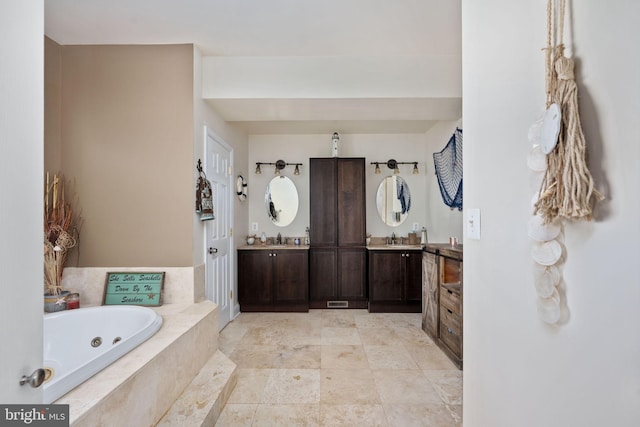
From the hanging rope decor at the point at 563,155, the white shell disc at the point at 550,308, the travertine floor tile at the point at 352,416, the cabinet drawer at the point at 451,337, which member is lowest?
the travertine floor tile at the point at 352,416

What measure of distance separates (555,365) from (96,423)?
149 cm

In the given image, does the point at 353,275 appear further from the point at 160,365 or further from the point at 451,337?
the point at 160,365

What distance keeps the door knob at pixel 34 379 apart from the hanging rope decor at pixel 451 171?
3.20 m

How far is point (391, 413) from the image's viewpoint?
72.7 inches

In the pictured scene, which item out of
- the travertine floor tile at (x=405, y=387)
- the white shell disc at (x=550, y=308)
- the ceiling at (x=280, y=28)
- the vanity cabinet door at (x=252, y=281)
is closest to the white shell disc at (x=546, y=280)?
the white shell disc at (x=550, y=308)

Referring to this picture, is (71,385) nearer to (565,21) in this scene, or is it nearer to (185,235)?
(185,235)

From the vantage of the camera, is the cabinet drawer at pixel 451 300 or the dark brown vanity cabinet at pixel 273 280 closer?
the cabinet drawer at pixel 451 300

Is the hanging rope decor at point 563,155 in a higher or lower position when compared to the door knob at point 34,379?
higher

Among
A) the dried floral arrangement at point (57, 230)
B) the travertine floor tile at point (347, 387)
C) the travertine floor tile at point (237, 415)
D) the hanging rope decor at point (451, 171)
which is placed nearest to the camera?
the travertine floor tile at point (237, 415)

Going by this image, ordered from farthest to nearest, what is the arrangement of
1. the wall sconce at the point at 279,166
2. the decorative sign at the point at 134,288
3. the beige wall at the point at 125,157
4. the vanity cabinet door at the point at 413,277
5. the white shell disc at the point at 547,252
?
the wall sconce at the point at 279,166
the vanity cabinet door at the point at 413,277
the beige wall at the point at 125,157
the decorative sign at the point at 134,288
the white shell disc at the point at 547,252

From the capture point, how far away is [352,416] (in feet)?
5.95

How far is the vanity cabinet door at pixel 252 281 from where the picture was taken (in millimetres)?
3752

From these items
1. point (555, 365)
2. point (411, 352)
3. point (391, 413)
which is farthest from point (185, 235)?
point (555, 365)

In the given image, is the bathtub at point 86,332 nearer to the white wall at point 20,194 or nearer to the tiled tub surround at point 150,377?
the tiled tub surround at point 150,377
